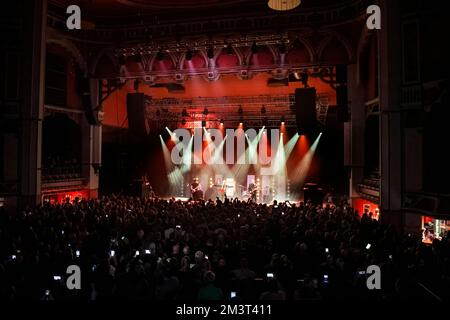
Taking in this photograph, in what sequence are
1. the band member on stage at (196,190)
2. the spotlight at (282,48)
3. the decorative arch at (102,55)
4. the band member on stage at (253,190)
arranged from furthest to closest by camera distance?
1. the band member on stage at (196,190)
2. the band member on stage at (253,190)
3. the decorative arch at (102,55)
4. the spotlight at (282,48)

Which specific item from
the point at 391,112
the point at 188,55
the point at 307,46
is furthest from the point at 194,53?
the point at 391,112

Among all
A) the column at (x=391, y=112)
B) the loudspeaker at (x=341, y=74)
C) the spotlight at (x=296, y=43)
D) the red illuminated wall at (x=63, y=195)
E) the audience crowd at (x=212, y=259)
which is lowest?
the audience crowd at (x=212, y=259)

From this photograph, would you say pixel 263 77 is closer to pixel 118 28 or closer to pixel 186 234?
pixel 118 28

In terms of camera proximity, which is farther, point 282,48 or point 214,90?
point 214,90

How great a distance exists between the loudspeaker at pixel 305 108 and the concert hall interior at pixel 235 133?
6cm

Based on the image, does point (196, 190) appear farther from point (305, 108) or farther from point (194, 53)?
point (305, 108)

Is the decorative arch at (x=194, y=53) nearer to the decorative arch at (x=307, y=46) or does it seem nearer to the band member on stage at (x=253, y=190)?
the decorative arch at (x=307, y=46)

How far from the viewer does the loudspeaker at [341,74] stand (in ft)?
54.6

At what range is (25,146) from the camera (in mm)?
15344

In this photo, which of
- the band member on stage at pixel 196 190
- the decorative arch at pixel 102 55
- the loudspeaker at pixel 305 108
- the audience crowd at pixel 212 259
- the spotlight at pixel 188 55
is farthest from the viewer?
the band member on stage at pixel 196 190

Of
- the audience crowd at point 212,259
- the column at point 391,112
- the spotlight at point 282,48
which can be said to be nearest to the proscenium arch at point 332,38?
the spotlight at point 282,48

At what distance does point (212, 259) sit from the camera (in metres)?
7.63

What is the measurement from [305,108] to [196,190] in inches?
402
